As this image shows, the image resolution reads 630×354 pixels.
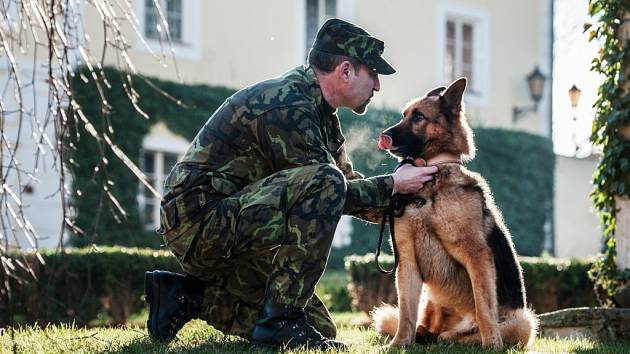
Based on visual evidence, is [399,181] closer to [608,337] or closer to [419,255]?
[419,255]

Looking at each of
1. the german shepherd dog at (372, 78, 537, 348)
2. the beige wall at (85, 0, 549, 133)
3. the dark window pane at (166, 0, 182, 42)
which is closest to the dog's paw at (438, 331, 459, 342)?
the german shepherd dog at (372, 78, 537, 348)

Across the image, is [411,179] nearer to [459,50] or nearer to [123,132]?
[123,132]

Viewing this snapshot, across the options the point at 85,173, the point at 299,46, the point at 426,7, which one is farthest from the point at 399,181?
the point at 426,7

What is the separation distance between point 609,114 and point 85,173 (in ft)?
30.4

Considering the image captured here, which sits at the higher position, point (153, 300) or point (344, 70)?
point (344, 70)

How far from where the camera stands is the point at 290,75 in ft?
18.5

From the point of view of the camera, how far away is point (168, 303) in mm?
5734

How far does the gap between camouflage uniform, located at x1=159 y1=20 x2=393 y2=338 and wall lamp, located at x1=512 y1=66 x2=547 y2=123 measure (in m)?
17.7

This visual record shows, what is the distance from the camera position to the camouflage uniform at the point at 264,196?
5.32 metres

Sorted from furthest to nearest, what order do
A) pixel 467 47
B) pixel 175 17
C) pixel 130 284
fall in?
pixel 467 47, pixel 175 17, pixel 130 284

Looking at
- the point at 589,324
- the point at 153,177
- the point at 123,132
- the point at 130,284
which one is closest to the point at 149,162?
the point at 153,177

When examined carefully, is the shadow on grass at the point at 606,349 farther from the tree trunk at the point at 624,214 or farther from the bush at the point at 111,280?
the bush at the point at 111,280

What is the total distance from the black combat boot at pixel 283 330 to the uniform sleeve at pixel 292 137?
2.56 ft

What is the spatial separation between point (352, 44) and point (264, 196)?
39.5 inches
